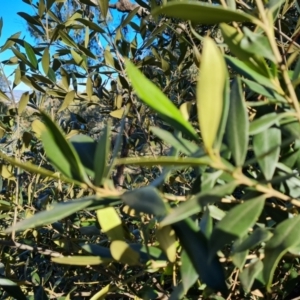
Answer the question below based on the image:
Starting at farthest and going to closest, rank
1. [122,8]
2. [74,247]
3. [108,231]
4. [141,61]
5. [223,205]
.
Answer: [122,8] → [141,61] → [74,247] → [223,205] → [108,231]

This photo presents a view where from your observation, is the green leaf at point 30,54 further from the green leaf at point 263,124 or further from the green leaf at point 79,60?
the green leaf at point 263,124

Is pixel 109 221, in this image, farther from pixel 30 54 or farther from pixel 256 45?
pixel 30 54

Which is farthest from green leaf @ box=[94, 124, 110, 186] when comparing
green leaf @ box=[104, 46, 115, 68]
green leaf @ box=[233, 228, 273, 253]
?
green leaf @ box=[104, 46, 115, 68]

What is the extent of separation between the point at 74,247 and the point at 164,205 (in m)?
0.59

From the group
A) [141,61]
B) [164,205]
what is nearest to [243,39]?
[164,205]

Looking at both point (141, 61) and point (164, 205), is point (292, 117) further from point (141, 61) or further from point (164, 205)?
point (141, 61)

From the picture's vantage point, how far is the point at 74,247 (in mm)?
930

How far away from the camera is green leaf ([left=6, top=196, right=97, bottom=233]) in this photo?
1.28 ft

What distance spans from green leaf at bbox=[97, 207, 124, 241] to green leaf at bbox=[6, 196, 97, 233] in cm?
7

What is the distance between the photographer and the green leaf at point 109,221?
1.58 ft

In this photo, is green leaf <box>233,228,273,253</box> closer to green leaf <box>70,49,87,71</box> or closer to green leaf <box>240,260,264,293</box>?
green leaf <box>240,260,264,293</box>

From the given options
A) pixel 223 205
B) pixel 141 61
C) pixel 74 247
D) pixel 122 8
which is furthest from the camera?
pixel 122 8

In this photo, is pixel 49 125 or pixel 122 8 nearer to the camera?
pixel 49 125

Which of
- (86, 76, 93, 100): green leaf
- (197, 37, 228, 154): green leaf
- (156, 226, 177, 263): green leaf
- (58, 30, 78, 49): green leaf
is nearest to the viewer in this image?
(197, 37, 228, 154): green leaf
